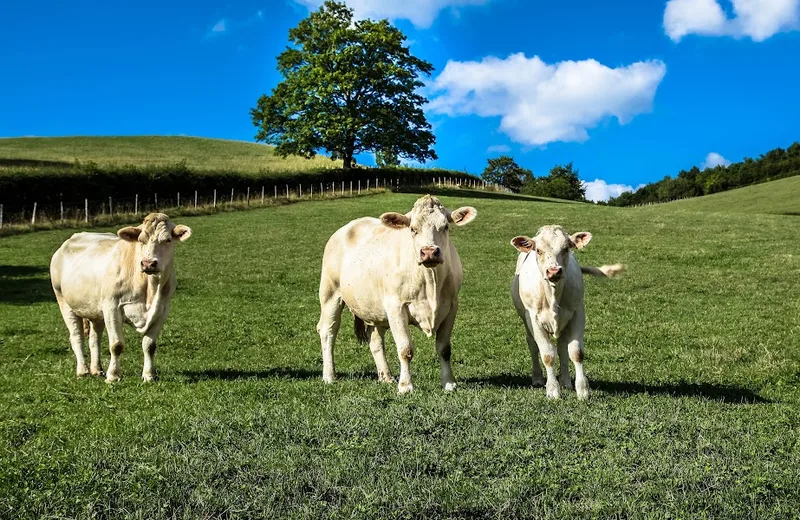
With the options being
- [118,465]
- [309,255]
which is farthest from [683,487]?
[309,255]

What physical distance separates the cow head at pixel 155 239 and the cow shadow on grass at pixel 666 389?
17.3 ft

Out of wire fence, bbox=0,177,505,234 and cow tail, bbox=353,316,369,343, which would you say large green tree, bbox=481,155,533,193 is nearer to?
wire fence, bbox=0,177,505,234

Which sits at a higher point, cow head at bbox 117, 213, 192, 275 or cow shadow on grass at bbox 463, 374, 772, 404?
cow head at bbox 117, 213, 192, 275

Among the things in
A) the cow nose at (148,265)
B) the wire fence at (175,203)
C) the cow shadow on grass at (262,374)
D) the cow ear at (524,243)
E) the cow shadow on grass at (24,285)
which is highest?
the wire fence at (175,203)

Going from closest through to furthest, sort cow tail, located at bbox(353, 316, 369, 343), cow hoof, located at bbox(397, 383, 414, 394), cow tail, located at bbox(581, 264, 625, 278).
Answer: cow hoof, located at bbox(397, 383, 414, 394) → cow tail, located at bbox(581, 264, 625, 278) → cow tail, located at bbox(353, 316, 369, 343)

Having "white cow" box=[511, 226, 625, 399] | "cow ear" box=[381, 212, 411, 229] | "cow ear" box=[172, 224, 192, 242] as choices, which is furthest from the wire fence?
"white cow" box=[511, 226, 625, 399]

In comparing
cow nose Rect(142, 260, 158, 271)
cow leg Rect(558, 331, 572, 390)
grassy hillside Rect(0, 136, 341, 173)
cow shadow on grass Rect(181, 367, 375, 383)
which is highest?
grassy hillside Rect(0, 136, 341, 173)

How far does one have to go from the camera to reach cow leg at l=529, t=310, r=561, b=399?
9.00 m

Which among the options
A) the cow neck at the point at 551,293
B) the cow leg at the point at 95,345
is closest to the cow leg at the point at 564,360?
the cow neck at the point at 551,293

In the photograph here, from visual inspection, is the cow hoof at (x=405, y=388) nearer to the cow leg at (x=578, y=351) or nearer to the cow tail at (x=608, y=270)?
the cow leg at (x=578, y=351)

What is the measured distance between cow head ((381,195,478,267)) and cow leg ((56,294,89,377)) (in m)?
6.69

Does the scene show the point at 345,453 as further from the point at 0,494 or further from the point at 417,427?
the point at 0,494

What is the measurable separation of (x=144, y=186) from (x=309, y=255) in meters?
25.1

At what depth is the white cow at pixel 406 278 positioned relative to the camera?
9.27 m
